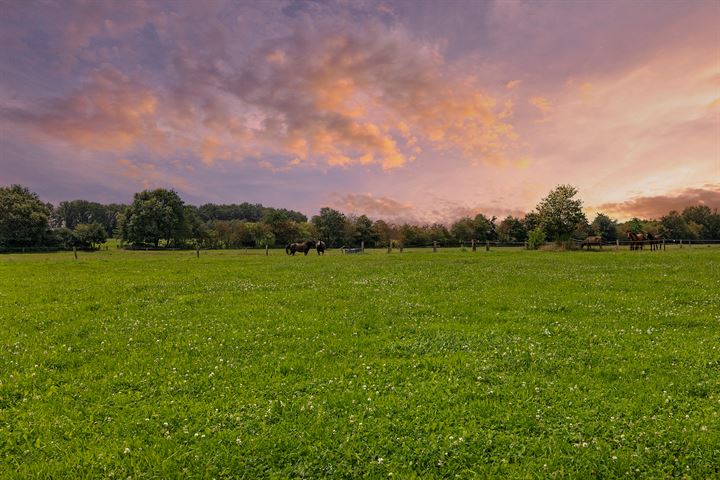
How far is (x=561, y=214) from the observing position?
74500 mm

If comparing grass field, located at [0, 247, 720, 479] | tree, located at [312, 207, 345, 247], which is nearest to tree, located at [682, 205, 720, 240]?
tree, located at [312, 207, 345, 247]

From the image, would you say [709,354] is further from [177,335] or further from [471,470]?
[177,335]

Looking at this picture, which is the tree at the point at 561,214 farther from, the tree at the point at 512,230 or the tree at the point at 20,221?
the tree at the point at 20,221

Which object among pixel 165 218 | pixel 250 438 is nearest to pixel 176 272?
pixel 250 438

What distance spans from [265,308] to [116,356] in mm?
6000

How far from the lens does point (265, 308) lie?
15.4 metres

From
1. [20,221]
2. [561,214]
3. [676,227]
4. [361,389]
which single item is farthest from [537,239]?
[20,221]

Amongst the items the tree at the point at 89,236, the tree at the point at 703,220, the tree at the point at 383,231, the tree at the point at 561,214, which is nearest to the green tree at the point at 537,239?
the tree at the point at 561,214

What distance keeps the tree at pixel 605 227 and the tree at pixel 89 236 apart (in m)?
181

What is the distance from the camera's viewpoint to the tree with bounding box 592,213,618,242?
139 meters

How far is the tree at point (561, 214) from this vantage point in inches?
2911

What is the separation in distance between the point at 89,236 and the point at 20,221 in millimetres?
20485

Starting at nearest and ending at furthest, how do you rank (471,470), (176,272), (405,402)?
(471,470) < (405,402) < (176,272)

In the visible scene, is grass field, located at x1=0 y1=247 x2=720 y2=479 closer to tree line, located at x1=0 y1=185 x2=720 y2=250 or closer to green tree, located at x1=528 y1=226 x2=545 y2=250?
green tree, located at x1=528 y1=226 x2=545 y2=250
